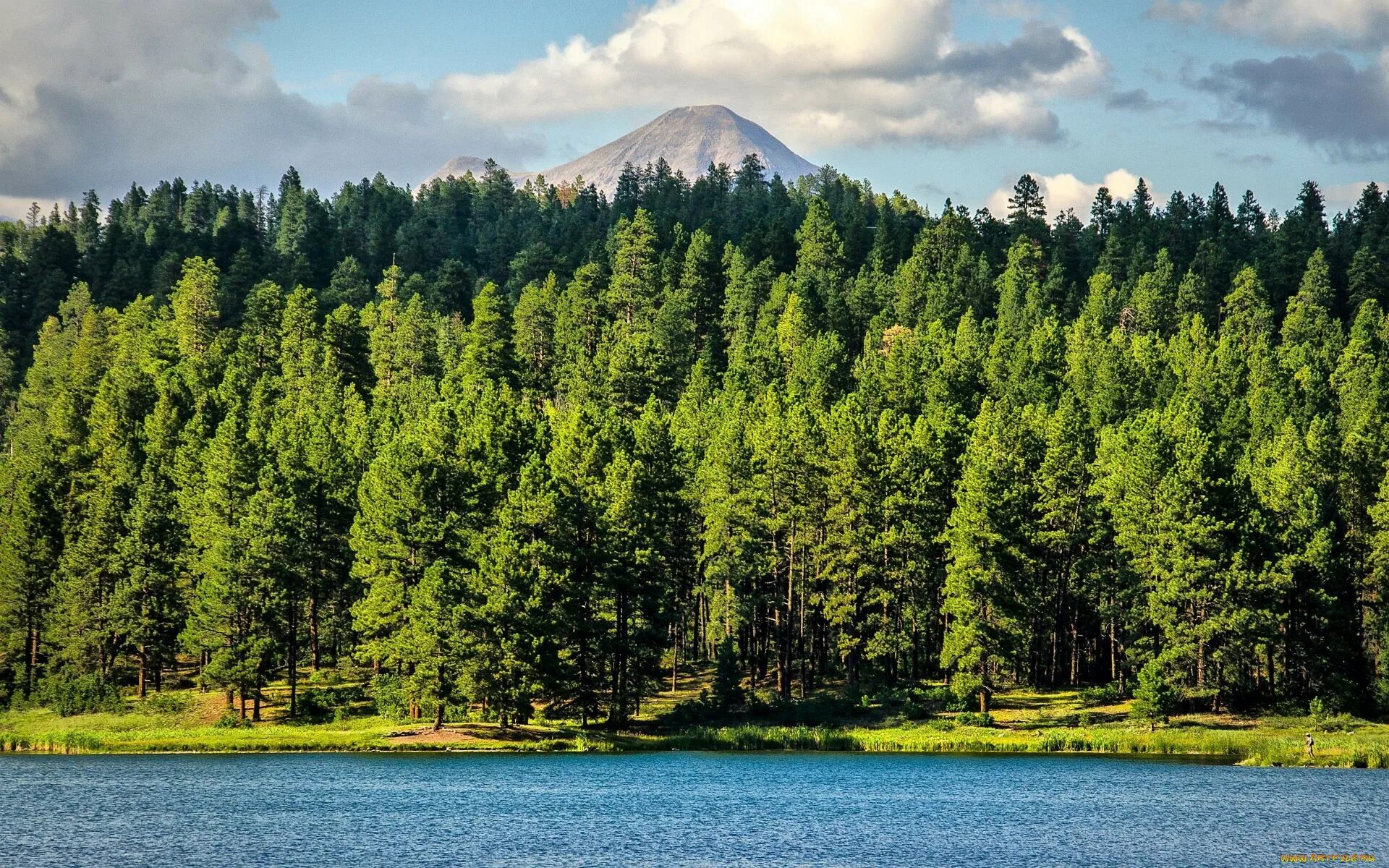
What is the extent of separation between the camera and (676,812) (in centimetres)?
5753

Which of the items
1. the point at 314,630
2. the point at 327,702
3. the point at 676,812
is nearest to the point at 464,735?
the point at 327,702

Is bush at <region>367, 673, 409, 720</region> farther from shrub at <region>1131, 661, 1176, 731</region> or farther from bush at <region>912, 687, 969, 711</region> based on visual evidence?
shrub at <region>1131, 661, 1176, 731</region>

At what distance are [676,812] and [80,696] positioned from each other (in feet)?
178

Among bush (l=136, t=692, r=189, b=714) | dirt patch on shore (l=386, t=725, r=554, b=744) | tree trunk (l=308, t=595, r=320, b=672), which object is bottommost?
dirt patch on shore (l=386, t=725, r=554, b=744)

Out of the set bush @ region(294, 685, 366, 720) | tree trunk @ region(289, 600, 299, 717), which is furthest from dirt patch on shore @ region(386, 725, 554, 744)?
tree trunk @ region(289, 600, 299, 717)

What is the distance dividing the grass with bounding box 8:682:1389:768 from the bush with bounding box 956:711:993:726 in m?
0.47

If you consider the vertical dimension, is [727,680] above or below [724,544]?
below

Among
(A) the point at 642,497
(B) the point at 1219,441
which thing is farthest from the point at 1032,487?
(A) the point at 642,497

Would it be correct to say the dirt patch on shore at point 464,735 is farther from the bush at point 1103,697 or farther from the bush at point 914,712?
the bush at point 1103,697

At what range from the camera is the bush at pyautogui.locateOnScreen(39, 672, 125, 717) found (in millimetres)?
92062

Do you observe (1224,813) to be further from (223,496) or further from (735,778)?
(223,496)

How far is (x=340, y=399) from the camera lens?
14100 cm

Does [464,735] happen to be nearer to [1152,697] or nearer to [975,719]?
[975,719]

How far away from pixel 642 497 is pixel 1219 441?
47.6 metres
